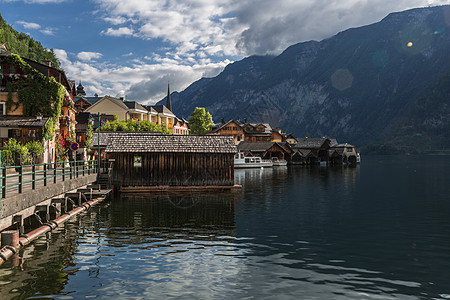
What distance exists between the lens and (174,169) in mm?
37844

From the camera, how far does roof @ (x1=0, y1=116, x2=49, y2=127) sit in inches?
1531

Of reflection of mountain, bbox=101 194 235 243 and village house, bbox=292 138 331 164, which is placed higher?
village house, bbox=292 138 331 164

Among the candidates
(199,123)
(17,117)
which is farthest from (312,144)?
(17,117)

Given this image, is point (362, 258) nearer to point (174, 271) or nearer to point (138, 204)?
point (174, 271)

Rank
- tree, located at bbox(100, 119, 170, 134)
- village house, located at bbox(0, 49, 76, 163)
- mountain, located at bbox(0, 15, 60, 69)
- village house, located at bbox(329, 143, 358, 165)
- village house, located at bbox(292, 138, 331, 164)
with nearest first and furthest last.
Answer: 1. village house, located at bbox(0, 49, 76, 163)
2. tree, located at bbox(100, 119, 170, 134)
3. mountain, located at bbox(0, 15, 60, 69)
4. village house, located at bbox(292, 138, 331, 164)
5. village house, located at bbox(329, 143, 358, 165)

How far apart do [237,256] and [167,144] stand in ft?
79.5

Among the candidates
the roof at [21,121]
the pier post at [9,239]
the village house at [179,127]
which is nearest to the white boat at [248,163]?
the village house at [179,127]

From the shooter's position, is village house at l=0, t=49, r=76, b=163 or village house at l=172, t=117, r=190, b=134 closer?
village house at l=0, t=49, r=76, b=163

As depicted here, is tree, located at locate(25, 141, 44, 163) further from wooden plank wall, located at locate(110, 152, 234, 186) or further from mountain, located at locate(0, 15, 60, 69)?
mountain, located at locate(0, 15, 60, 69)

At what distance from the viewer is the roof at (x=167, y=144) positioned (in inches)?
1474

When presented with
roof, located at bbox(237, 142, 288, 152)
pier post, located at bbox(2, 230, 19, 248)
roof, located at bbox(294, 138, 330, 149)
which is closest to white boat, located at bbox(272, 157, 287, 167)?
roof, located at bbox(237, 142, 288, 152)

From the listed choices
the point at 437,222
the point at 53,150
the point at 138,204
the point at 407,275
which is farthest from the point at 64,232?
the point at 53,150

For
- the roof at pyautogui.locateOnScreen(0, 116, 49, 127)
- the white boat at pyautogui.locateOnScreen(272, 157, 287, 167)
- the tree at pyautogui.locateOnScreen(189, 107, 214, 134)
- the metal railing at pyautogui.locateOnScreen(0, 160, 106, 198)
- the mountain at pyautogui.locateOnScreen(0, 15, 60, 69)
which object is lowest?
the white boat at pyautogui.locateOnScreen(272, 157, 287, 167)

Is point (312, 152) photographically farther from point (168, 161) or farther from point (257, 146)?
point (168, 161)
